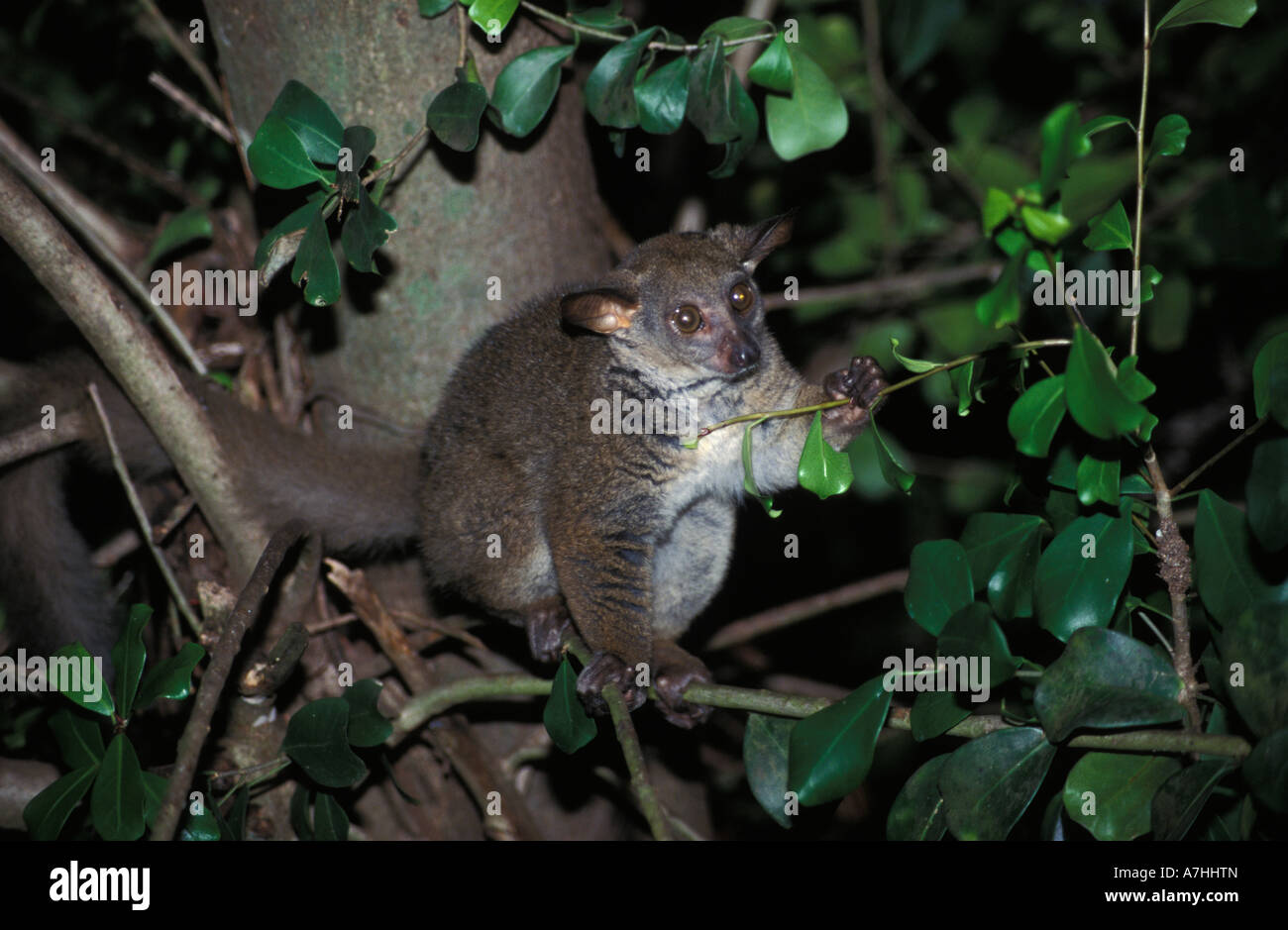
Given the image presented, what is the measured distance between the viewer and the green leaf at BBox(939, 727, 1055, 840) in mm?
2160

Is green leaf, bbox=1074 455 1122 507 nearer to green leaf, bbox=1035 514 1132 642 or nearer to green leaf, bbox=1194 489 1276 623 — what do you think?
green leaf, bbox=1035 514 1132 642

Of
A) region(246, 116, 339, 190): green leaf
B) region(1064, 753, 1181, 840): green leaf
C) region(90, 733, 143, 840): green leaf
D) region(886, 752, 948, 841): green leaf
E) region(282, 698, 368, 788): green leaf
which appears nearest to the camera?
region(1064, 753, 1181, 840): green leaf

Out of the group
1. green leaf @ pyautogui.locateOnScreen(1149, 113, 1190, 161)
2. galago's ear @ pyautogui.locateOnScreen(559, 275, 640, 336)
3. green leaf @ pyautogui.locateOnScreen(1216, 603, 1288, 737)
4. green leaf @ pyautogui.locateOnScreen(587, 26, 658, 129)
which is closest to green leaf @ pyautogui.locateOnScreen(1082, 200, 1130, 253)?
green leaf @ pyautogui.locateOnScreen(1149, 113, 1190, 161)

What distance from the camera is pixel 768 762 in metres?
2.66

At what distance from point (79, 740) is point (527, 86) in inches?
88.5

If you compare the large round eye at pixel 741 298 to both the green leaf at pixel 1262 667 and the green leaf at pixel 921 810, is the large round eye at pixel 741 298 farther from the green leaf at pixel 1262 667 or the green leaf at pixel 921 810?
the green leaf at pixel 1262 667

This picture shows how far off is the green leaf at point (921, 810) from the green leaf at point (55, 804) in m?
2.10

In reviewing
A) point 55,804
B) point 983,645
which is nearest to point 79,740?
point 55,804

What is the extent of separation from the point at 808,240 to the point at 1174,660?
3.46 metres

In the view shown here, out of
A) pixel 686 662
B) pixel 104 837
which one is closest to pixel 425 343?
pixel 686 662

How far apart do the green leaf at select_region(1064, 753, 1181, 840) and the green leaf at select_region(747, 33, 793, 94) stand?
1.95 meters

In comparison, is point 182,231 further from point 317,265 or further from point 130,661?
point 130,661

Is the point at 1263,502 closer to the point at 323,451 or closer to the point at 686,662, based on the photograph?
the point at 686,662

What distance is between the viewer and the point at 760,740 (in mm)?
2680
